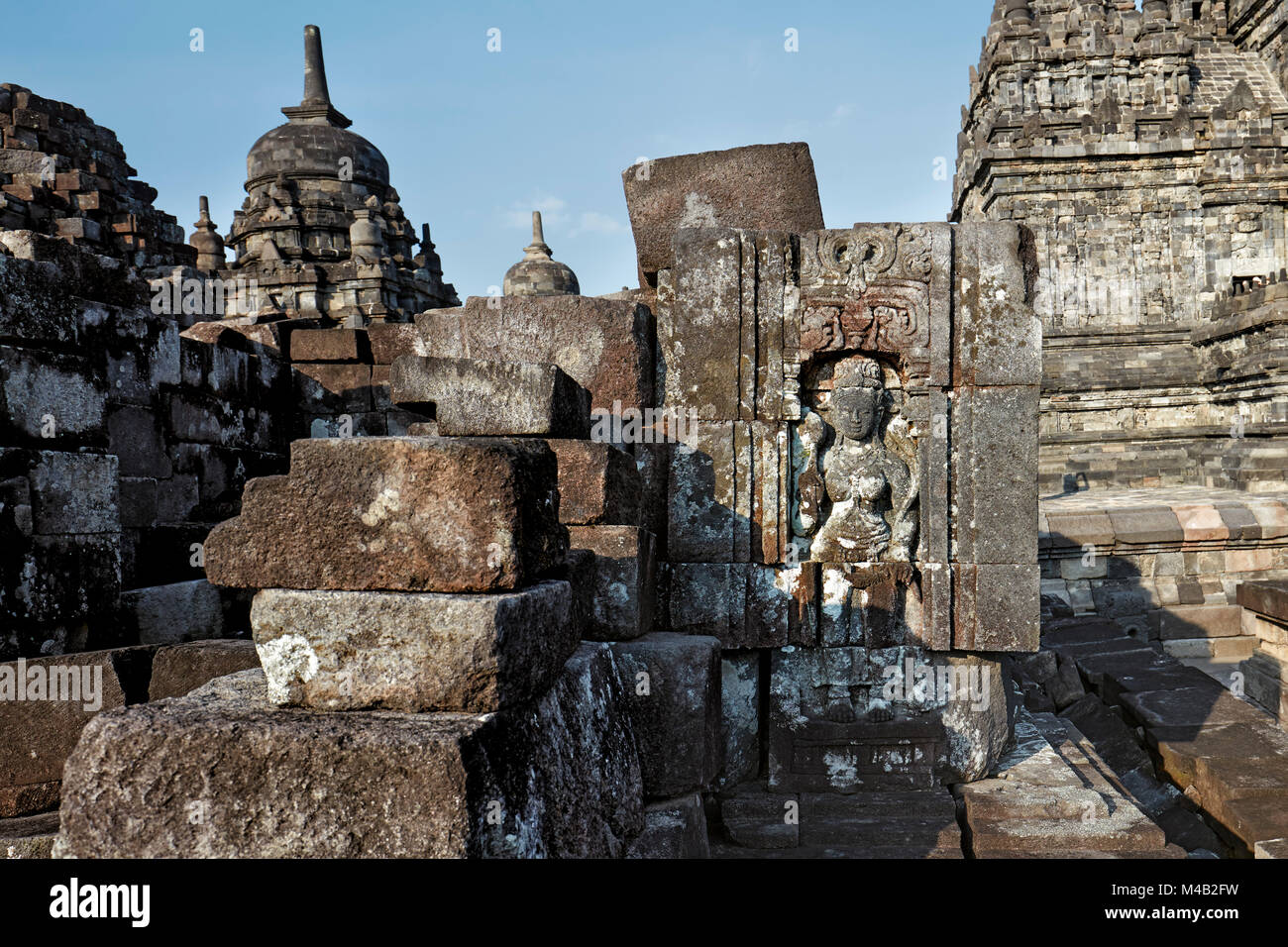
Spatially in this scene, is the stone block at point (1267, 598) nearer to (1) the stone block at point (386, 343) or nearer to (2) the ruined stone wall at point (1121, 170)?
(1) the stone block at point (386, 343)

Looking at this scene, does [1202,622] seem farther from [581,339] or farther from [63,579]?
[63,579]

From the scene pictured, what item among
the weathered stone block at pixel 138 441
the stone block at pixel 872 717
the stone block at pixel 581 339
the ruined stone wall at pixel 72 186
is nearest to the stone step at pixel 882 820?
the stone block at pixel 872 717

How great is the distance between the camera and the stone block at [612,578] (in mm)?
3262

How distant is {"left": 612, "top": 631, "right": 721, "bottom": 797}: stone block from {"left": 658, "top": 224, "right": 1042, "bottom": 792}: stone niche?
673 mm

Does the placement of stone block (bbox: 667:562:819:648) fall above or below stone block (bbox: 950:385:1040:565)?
below

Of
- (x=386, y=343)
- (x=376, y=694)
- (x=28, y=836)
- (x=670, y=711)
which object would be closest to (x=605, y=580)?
(x=670, y=711)

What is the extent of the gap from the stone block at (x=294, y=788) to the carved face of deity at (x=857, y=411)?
2476 mm

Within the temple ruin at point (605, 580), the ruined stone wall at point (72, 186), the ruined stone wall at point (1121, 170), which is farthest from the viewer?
the ruined stone wall at point (1121, 170)

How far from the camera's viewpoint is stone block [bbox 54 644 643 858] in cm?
176

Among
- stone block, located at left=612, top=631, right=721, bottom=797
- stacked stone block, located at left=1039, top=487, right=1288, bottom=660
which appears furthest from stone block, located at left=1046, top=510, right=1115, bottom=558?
stone block, located at left=612, top=631, right=721, bottom=797

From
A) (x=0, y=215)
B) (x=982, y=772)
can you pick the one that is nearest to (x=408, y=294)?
(x=0, y=215)

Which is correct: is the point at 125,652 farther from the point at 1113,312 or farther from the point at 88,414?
the point at 1113,312

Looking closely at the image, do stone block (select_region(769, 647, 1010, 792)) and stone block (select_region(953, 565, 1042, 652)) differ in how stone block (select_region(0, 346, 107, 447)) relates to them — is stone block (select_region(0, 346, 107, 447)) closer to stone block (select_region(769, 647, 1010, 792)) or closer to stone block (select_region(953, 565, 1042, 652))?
stone block (select_region(769, 647, 1010, 792))

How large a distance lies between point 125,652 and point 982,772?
3596 mm
